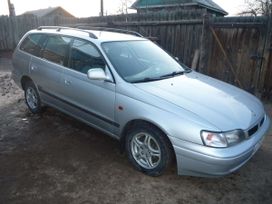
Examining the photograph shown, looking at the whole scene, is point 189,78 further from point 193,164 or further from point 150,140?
point 193,164

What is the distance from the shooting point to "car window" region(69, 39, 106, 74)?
3929 millimetres

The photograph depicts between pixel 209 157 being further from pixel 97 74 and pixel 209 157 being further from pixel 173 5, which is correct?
pixel 173 5

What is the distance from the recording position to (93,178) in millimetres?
3381

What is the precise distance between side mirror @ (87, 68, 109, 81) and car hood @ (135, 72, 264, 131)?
0.48 metres

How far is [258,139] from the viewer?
324 centimetres

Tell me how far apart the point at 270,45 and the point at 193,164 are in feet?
15.2

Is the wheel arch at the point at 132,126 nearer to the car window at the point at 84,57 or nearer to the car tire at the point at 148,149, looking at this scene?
the car tire at the point at 148,149

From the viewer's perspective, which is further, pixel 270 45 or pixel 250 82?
pixel 250 82

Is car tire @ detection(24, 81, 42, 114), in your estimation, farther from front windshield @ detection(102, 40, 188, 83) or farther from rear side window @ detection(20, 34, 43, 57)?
front windshield @ detection(102, 40, 188, 83)

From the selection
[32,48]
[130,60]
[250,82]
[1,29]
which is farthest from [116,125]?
[1,29]

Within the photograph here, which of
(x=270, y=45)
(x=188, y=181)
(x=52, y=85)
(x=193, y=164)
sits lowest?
(x=188, y=181)

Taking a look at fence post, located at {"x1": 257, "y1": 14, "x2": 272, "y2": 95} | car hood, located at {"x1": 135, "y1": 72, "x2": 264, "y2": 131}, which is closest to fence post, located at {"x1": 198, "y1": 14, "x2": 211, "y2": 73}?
fence post, located at {"x1": 257, "y1": 14, "x2": 272, "y2": 95}

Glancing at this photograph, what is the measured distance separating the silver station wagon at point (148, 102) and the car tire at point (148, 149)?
12 millimetres

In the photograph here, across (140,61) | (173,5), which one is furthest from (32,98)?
(173,5)
